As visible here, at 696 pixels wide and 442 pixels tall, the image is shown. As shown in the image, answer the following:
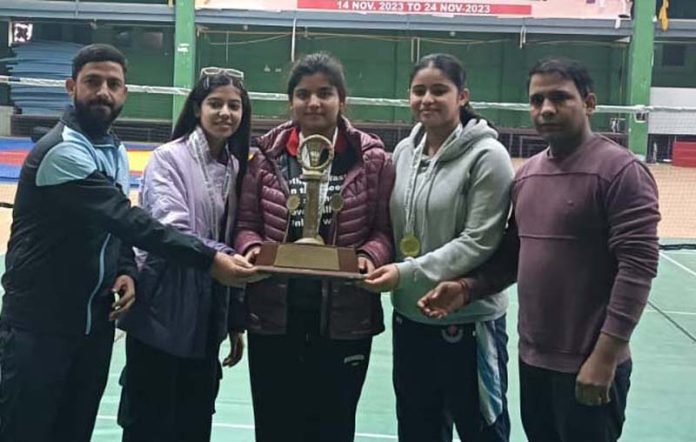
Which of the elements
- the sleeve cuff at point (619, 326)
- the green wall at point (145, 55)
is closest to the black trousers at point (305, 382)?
the sleeve cuff at point (619, 326)

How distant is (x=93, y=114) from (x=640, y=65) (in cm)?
1841

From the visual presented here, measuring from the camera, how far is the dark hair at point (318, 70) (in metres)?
3.13

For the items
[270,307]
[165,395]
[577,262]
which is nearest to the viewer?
[577,262]

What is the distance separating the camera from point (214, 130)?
10.9 feet

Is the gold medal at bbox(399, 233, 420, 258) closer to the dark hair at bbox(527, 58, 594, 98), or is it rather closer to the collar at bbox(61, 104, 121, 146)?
the dark hair at bbox(527, 58, 594, 98)

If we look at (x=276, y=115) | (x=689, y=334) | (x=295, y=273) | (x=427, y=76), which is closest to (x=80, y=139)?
(x=295, y=273)

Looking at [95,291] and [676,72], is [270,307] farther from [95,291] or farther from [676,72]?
[676,72]

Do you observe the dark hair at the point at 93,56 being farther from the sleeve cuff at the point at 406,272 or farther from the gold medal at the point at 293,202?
the sleeve cuff at the point at 406,272

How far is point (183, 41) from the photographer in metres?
19.9

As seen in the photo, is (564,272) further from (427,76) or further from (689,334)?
(689,334)

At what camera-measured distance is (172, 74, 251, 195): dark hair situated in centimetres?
336

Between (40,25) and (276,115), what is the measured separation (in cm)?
649

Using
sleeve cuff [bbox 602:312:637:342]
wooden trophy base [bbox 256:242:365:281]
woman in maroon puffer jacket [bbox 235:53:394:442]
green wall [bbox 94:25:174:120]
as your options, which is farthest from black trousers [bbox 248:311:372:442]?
green wall [bbox 94:25:174:120]

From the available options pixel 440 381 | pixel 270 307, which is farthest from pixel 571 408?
pixel 270 307
